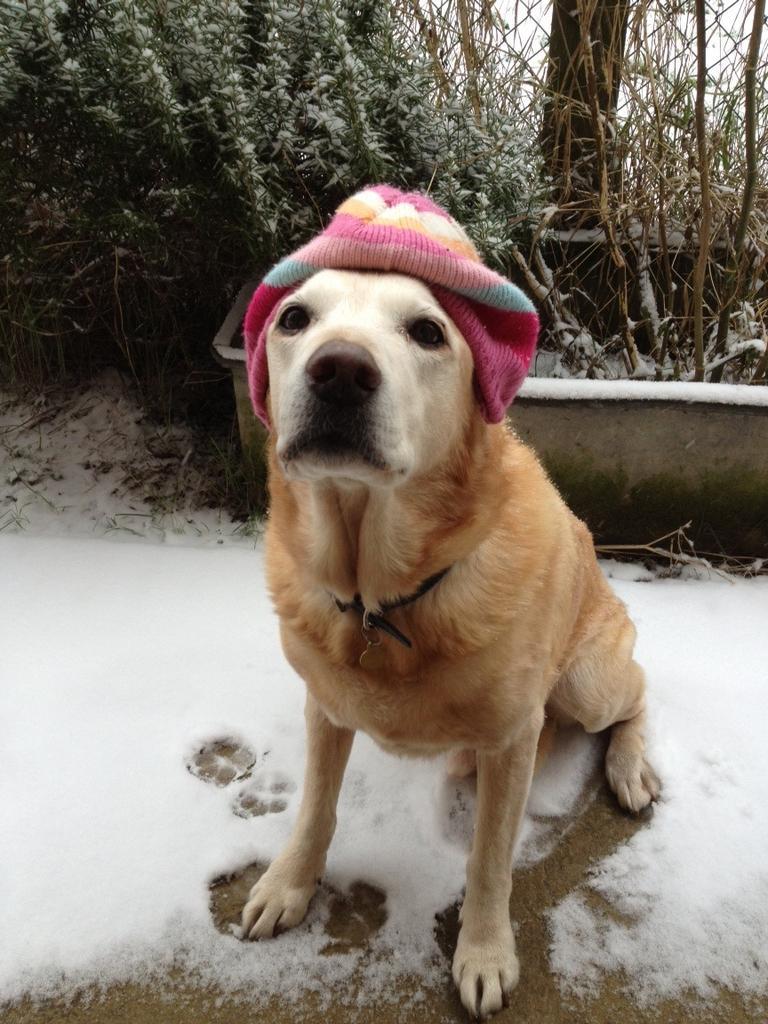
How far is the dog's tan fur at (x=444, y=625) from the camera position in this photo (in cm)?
135

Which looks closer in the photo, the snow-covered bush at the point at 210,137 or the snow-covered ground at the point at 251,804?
the snow-covered ground at the point at 251,804

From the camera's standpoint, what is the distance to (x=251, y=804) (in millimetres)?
1891

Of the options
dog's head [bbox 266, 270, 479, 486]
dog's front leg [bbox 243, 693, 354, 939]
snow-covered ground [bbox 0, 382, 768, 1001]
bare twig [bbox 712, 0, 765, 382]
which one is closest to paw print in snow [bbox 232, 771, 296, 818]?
snow-covered ground [bbox 0, 382, 768, 1001]

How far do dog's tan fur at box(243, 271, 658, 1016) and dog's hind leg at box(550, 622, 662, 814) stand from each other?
0.17 metres

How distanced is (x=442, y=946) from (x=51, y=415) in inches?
111

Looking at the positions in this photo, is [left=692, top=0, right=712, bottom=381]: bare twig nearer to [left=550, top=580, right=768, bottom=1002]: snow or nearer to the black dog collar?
[left=550, top=580, right=768, bottom=1002]: snow

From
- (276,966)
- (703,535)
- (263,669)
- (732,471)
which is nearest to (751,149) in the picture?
(732,471)

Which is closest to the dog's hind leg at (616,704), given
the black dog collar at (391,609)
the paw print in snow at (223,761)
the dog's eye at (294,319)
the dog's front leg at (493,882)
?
the dog's front leg at (493,882)

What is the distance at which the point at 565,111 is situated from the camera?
3102 millimetres

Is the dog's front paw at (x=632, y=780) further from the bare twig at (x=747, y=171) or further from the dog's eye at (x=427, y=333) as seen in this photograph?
the bare twig at (x=747, y=171)

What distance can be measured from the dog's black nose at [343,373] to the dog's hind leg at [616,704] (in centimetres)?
104

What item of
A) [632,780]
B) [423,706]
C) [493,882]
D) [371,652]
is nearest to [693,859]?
[632,780]

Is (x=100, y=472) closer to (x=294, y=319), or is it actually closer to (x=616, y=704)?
(x=294, y=319)

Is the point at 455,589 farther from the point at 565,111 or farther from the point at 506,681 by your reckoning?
the point at 565,111
